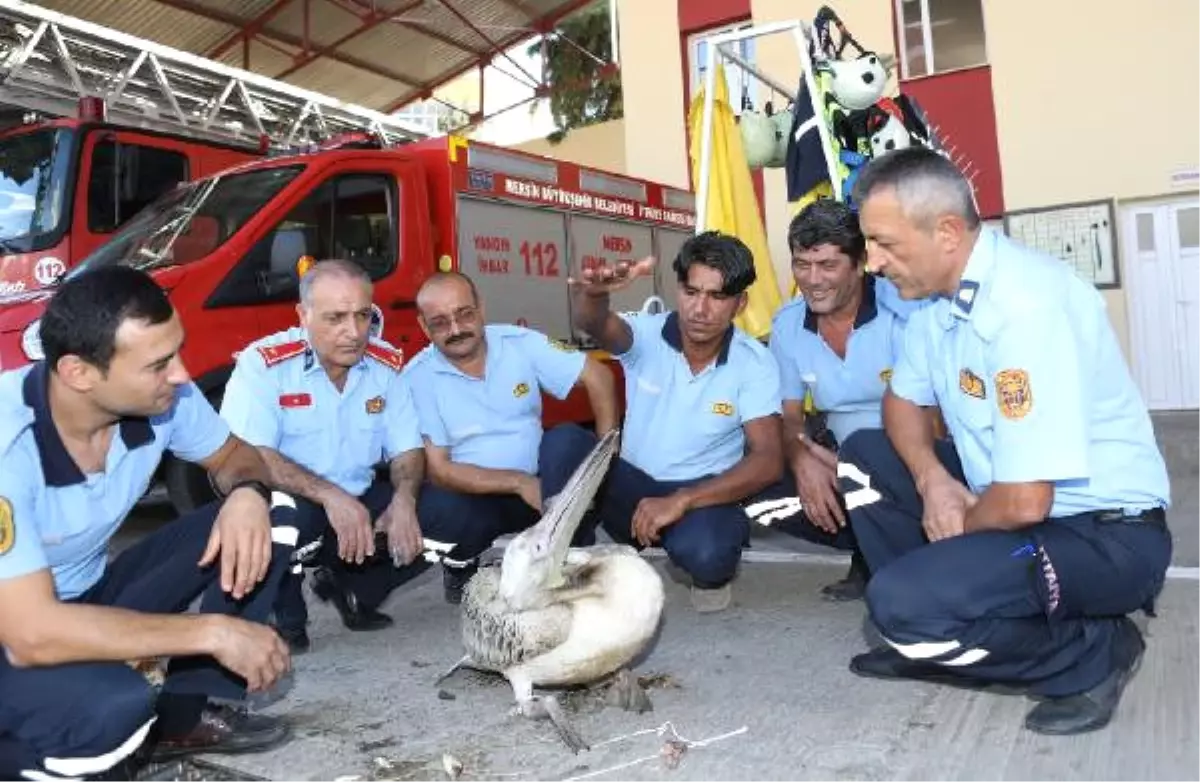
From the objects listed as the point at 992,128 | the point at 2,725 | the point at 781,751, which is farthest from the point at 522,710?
the point at 992,128

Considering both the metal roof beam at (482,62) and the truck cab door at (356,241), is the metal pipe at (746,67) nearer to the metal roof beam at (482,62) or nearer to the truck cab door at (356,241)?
the truck cab door at (356,241)

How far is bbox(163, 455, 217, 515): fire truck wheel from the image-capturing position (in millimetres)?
4375

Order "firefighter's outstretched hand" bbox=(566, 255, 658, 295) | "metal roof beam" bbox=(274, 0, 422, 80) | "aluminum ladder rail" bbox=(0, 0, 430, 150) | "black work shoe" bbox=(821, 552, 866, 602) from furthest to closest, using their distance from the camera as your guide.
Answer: "metal roof beam" bbox=(274, 0, 422, 80)
"aluminum ladder rail" bbox=(0, 0, 430, 150)
"black work shoe" bbox=(821, 552, 866, 602)
"firefighter's outstretched hand" bbox=(566, 255, 658, 295)

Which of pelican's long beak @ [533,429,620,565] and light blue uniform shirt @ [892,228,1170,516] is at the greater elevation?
light blue uniform shirt @ [892,228,1170,516]

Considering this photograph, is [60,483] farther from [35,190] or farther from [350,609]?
[35,190]

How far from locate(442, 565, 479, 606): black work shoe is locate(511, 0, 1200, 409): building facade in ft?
19.6

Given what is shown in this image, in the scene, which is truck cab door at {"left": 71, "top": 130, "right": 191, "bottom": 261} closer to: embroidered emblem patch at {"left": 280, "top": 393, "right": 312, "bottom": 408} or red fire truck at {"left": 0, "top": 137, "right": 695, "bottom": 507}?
red fire truck at {"left": 0, "top": 137, "right": 695, "bottom": 507}

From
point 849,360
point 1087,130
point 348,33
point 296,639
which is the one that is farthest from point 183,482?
point 348,33

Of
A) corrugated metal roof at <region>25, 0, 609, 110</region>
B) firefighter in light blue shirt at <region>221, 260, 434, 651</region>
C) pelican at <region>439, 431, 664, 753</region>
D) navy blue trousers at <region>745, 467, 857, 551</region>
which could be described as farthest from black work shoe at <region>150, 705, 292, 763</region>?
corrugated metal roof at <region>25, 0, 609, 110</region>

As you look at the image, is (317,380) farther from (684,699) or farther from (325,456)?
(684,699)

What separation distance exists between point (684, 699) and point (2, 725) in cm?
141

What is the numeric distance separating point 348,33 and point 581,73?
3.71 m

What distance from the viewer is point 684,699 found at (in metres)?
2.37

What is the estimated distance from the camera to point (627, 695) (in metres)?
2.30
